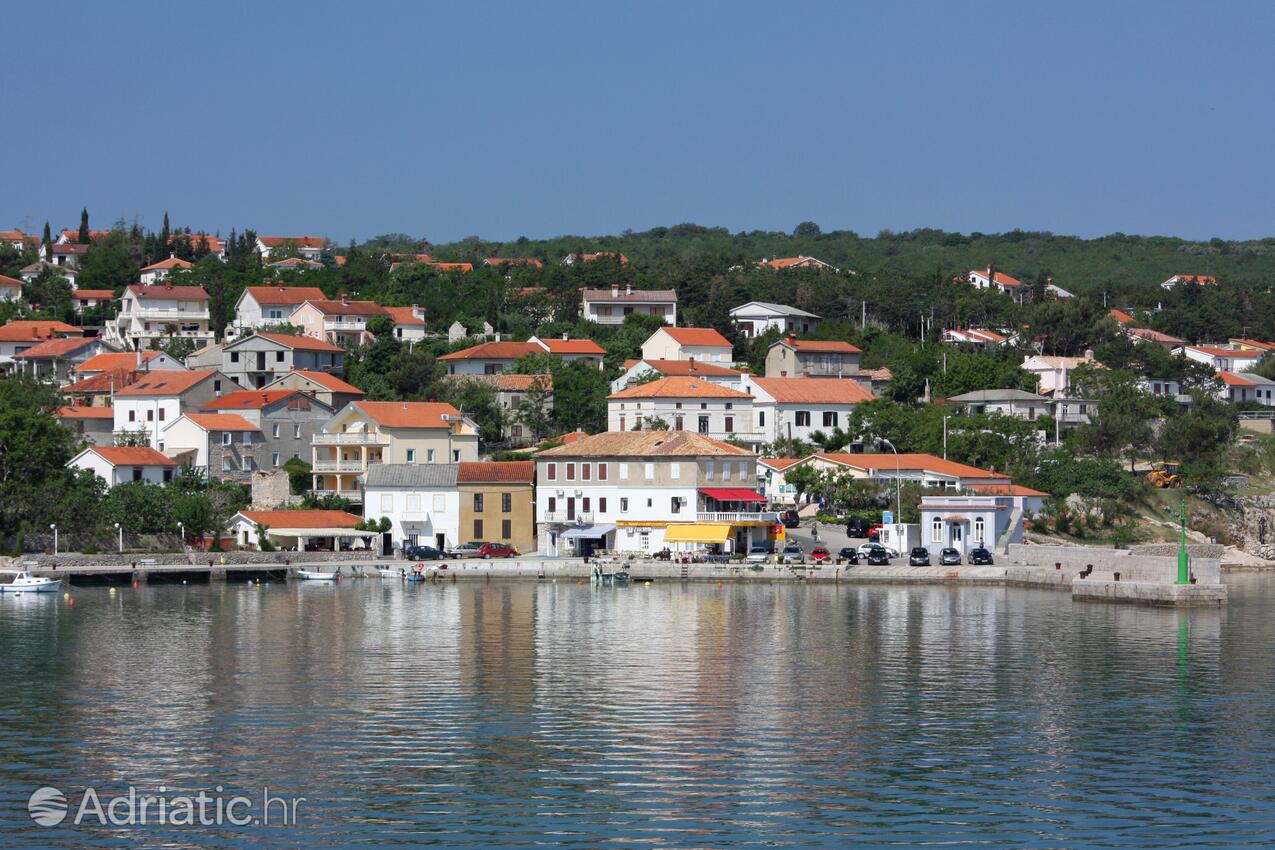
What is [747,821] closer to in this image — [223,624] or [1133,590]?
[223,624]

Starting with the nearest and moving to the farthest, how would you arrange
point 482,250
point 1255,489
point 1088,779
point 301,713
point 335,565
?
point 1088,779 < point 301,713 < point 335,565 < point 1255,489 < point 482,250

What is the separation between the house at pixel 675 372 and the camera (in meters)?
91.8

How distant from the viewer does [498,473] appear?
75875mm

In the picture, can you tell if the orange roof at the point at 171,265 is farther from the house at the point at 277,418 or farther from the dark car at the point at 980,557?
the dark car at the point at 980,557

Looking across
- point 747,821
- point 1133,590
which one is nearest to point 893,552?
point 1133,590

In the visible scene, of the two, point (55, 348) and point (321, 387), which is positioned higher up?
point (55, 348)

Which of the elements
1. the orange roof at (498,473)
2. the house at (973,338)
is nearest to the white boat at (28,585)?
the orange roof at (498,473)

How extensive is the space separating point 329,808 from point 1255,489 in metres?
77.9

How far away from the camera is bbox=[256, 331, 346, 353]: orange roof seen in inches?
3826

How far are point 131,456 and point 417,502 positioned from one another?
568 inches

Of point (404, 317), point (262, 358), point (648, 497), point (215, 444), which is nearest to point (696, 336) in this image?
point (404, 317)

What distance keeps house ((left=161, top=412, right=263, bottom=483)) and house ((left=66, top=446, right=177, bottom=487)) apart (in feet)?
6.21

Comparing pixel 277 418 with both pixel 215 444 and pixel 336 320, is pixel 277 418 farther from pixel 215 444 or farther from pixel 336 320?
pixel 336 320

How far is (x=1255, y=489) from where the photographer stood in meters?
93.3
